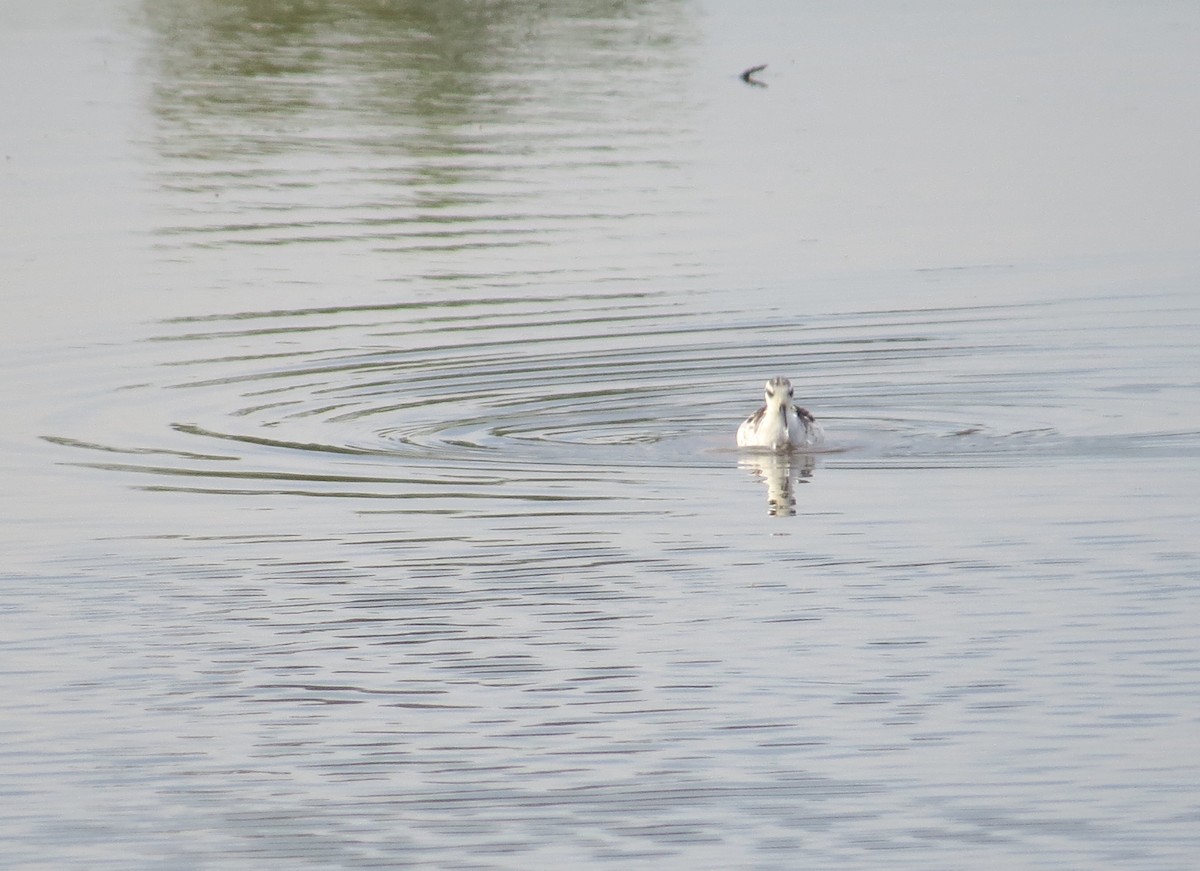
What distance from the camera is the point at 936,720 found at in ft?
37.1

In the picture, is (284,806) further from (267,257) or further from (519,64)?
(519,64)

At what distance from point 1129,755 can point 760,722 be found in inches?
65.3

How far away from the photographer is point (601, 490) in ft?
54.1

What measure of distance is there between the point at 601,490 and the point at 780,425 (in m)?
1.79

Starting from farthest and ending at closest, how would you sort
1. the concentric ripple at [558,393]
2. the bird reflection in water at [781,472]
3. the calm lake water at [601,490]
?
the concentric ripple at [558,393], the bird reflection in water at [781,472], the calm lake water at [601,490]

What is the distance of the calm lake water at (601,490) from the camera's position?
10602 millimetres

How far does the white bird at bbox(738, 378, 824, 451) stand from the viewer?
17703mm

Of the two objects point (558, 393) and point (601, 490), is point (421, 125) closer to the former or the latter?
point (558, 393)

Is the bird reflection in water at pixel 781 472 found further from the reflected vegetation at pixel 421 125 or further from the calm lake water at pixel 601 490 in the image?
the reflected vegetation at pixel 421 125

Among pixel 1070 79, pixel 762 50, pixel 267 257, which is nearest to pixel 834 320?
pixel 267 257

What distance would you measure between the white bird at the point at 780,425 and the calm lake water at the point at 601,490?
0.27m

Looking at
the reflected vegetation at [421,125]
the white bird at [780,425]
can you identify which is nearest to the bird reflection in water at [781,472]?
the white bird at [780,425]

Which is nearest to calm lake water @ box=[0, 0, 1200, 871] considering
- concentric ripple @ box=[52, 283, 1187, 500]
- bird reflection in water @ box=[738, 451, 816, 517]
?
concentric ripple @ box=[52, 283, 1187, 500]

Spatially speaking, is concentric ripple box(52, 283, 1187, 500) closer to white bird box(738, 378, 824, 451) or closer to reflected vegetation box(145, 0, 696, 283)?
white bird box(738, 378, 824, 451)
